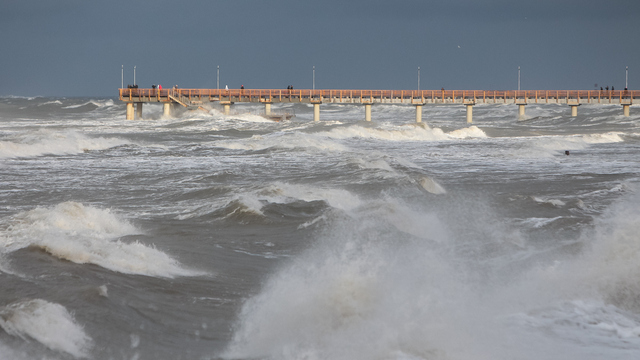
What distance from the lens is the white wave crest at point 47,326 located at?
627cm

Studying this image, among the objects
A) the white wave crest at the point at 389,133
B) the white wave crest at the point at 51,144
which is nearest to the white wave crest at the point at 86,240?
the white wave crest at the point at 51,144

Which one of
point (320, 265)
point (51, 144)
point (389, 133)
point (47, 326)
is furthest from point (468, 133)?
point (47, 326)

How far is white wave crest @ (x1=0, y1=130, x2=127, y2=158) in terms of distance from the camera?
1037 inches

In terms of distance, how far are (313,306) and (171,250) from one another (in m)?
3.33

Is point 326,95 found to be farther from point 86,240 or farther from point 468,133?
point 86,240

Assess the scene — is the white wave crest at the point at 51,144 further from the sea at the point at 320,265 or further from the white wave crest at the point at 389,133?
the white wave crest at the point at 389,133

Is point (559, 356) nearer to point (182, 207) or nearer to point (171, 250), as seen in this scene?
point (171, 250)

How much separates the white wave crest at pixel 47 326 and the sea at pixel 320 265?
0.02m

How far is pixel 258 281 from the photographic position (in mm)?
8641

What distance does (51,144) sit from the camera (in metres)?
28.8

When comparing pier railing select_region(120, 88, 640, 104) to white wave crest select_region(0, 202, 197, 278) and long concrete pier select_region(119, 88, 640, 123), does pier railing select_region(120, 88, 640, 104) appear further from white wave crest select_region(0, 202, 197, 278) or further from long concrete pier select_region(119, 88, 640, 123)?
white wave crest select_region(0, 202, 197, 278)

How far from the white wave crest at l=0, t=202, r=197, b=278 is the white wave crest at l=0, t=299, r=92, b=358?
66.4 inches

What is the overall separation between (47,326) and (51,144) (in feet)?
77.8

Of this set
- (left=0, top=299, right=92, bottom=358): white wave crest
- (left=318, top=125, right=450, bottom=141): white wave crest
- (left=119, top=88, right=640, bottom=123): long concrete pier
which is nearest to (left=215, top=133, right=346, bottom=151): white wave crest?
Result: (left=318, top=125, right=450, bottom=141): white wave crest
